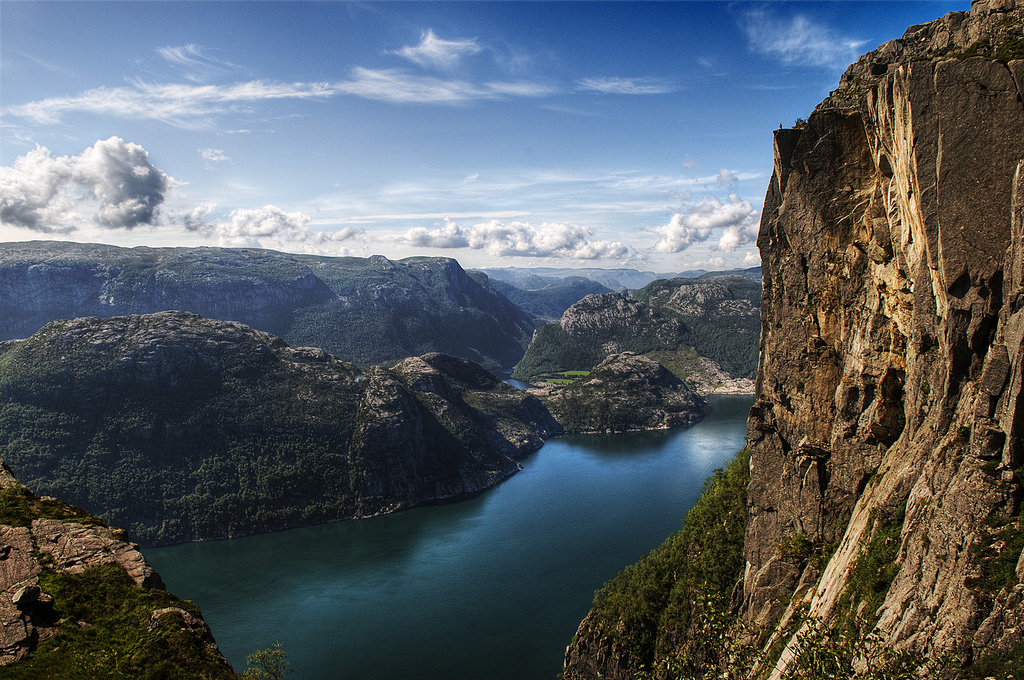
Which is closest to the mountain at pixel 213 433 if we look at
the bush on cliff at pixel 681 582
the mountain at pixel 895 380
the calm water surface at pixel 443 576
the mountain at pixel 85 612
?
the calm water surface at pixel 443 576

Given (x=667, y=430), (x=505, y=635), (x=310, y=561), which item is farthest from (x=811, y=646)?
(x=667, y=430)

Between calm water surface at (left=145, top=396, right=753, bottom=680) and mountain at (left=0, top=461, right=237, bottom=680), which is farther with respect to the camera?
calm water surface at (left=145, top=396, right=753, bottom=680)

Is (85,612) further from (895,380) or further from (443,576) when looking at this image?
(443,576)

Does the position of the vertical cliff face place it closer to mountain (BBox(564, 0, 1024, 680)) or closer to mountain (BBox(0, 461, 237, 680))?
mountain (BBox(564, 0, 1024, 680))

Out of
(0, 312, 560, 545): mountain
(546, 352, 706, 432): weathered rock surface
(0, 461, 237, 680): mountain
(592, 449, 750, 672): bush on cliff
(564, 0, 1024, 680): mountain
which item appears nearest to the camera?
(564, 0, 1024, 680): mountain

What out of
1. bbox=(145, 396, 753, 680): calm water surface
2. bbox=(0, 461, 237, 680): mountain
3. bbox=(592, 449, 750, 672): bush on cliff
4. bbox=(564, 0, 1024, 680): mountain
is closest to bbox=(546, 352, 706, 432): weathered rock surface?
bbox=(145, 396, 753, 680): calm water surface

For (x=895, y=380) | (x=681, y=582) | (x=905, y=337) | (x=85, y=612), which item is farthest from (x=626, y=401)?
(x=85, y=612)
